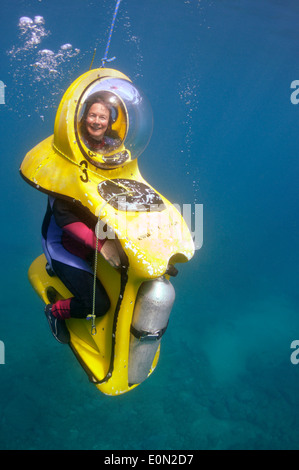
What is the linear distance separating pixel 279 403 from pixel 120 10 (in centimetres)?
1481

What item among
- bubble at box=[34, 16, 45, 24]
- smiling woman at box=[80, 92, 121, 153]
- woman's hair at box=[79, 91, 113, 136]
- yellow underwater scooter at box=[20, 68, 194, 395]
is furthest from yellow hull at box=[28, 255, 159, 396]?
bubble at box=[34, 16, 45, 24]

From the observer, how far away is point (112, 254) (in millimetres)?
2379

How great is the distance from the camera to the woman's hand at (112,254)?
7.77ft

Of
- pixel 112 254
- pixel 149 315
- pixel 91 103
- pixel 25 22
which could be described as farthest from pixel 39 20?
pixel 149 315

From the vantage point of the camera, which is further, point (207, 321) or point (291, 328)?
point (291, 328)

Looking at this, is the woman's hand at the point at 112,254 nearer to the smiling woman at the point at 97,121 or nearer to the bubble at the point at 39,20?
the smiling woman at the point at 97,121

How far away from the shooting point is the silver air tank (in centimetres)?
249

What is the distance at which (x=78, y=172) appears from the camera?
2443 millimetres

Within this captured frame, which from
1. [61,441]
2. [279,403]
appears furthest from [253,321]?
[61,441]

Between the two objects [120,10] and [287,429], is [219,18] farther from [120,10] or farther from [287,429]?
[287,429]

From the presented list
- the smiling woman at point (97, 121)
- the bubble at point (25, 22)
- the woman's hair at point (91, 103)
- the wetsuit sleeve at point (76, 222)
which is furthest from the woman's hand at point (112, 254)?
the bubble at point (25, 22)

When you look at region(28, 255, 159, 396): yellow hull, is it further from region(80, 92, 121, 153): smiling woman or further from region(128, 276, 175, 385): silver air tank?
region(80, 92, 121, 153): smiling woman

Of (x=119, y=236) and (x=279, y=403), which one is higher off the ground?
(x=119, y=236)

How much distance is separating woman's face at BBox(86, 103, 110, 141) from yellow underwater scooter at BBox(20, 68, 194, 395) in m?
0.08
